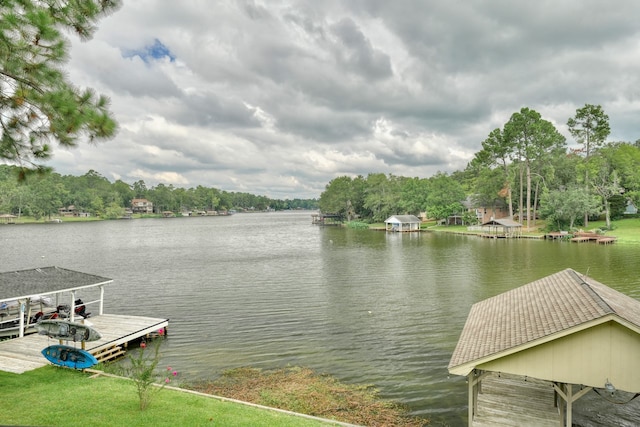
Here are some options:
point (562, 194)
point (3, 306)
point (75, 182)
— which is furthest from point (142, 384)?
point (75, 182)

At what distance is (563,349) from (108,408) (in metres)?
10.5

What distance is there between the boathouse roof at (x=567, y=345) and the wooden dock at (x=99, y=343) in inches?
502

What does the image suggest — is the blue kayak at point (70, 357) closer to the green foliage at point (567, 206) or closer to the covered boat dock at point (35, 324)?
the covered boat dock at point (35, 324)

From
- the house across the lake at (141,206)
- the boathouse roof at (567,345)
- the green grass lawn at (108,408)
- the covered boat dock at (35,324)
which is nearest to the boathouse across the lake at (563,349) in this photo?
the boathouse roof at (567,345)

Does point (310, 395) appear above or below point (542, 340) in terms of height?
below

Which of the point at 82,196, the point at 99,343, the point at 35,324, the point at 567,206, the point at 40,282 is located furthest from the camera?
the point at 82,196

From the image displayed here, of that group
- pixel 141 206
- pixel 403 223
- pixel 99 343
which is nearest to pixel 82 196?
pixel 141 206

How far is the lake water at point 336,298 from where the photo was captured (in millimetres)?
13789

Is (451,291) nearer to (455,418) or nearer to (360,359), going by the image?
(360,359)

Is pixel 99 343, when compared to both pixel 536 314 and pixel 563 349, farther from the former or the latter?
pixel 563 349

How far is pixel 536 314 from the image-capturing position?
32.0 ft

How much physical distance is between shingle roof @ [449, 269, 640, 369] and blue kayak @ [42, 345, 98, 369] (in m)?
10.8

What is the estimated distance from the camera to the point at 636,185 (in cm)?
5969

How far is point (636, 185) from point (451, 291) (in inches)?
2167
